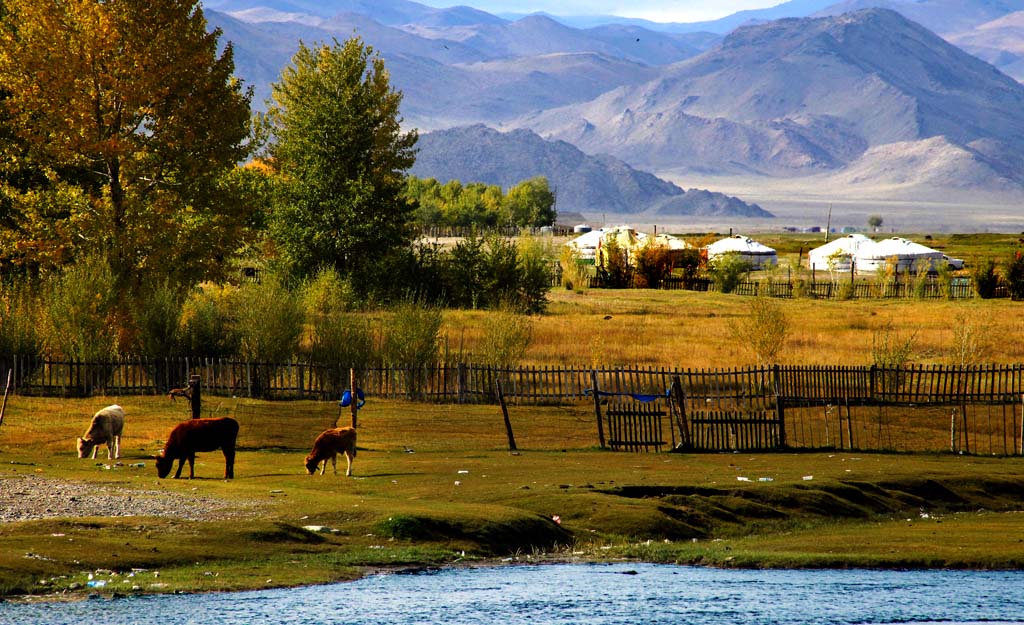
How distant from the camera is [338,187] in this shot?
6788cm

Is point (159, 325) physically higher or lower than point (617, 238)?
lower

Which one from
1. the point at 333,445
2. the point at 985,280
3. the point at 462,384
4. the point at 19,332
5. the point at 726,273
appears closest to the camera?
the point at 333,445

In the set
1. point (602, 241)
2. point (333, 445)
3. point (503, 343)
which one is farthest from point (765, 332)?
point (602, 241)

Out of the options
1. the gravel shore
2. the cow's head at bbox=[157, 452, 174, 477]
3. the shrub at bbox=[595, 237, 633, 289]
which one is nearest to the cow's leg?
the cow's head at bbox=[157, 452, 174, 477]

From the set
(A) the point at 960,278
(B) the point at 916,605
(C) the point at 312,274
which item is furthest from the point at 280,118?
(B) the point at 916,605

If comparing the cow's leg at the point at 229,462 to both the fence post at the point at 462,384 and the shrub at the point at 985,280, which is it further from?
the shrub at the point at 985,280

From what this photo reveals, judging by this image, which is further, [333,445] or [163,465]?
[333,445]

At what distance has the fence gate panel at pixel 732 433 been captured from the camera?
33531 mm

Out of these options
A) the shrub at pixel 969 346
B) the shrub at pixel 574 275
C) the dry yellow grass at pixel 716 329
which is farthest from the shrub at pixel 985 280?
the shrub at pixel 969 346

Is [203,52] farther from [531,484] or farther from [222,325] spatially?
[531,484]

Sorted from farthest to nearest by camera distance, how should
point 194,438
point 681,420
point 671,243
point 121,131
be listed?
point 671,243 < point 121,131 < point 681,420 < point 194,438

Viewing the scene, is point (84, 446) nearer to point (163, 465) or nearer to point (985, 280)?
point (163, 465)

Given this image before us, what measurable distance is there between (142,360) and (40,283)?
1016cm

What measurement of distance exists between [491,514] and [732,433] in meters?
12.6
